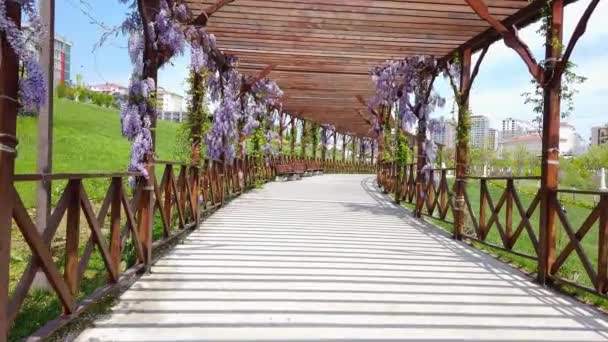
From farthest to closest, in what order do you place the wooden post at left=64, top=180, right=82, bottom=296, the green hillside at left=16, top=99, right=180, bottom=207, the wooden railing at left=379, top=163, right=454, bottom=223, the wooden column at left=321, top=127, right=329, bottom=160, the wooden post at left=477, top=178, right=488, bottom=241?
the wooden column at left=321, top=127, right=329, bottom=160 → the green hillside at left=16, top=99, right=180, bottom=207 → the wooden railing at left=379, top=163, right=454, bottom=223 → the wooden post at left=477, top=178, right=488, bottom=241 → the wooden post at left=64, top=180, right=82, bottom=296

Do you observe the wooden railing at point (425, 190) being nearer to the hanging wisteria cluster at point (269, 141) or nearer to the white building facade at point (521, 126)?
the white building facade at point (521, 126)

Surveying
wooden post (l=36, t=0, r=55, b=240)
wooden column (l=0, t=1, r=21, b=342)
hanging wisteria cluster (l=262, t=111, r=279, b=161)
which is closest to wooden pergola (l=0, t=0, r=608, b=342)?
wooden column (l=0, t=1, r=21, b=342)

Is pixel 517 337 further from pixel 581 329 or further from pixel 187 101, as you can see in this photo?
pixel 187 101

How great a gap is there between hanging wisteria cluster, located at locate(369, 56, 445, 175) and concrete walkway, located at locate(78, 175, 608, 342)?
350 centimetres

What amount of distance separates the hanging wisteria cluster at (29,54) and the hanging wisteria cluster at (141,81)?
1729 millimetres

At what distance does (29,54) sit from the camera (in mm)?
1941

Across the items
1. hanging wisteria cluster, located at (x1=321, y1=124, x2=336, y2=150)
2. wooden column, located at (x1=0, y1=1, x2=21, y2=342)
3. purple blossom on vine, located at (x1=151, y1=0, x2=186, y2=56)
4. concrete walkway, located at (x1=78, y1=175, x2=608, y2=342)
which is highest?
hanging wisteria cluster, located at (x1=321, y1=124, x2=336, y2=150)

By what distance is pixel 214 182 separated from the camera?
7676mm

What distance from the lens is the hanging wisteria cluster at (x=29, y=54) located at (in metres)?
1.84

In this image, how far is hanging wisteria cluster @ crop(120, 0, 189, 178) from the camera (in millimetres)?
3805

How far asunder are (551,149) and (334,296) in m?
2.24

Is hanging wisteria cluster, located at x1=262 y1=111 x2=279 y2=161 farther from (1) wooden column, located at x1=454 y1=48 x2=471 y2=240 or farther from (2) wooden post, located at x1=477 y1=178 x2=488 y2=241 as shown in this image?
(2) wooden post, located at x1=477 y1=178 x2=488 y2=241

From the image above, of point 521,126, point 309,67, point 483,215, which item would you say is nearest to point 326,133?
point 309,67

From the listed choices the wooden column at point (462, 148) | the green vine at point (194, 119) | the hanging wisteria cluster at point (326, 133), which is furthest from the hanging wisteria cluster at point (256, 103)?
the hanging wisteria cluster at point (326, 133)
